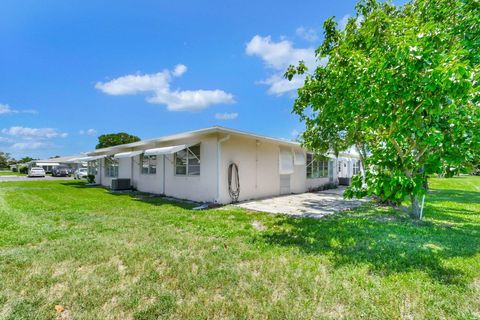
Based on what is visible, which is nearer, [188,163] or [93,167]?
[188,163]

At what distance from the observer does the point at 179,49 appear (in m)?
13.9

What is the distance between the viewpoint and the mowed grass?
2.70m

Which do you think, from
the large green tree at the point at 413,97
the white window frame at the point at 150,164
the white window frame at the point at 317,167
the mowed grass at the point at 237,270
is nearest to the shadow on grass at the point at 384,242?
the mowed grass at the point at 237,270

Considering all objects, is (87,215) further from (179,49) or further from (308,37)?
(308,37)

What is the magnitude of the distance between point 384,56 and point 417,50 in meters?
0.61

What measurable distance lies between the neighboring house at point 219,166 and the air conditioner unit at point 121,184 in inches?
12.6

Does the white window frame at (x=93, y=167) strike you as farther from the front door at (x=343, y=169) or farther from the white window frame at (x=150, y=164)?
the front door at (x=343, y=169)

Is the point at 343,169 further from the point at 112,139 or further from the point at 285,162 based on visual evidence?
the point at 112,139

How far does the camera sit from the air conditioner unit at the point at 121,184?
16.0 meters

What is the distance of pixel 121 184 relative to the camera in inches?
640

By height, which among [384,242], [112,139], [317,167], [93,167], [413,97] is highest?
[112,139]

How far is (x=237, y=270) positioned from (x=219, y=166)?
6.75 m

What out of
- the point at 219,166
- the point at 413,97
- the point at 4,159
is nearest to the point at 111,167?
the point at 219,166

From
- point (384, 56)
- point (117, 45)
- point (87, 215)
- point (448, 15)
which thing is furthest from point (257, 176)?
point (117, 45)
